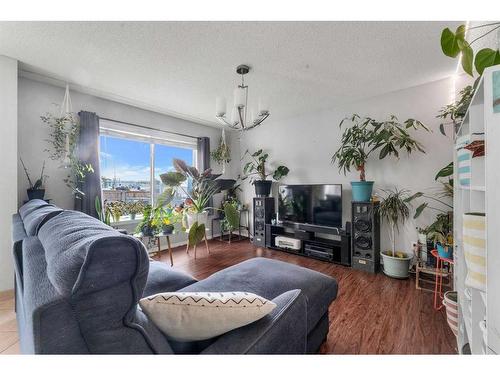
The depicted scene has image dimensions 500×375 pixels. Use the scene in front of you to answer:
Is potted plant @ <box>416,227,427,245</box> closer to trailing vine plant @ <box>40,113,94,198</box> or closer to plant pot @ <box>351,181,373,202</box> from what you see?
plant pot @ <box>351,181,373,202</box>

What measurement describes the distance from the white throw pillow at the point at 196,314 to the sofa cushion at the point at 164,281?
0.70 meters

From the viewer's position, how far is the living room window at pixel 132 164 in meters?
3.22

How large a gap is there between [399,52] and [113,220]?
155 inches

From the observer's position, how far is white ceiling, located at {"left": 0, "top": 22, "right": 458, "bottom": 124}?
1.71 m

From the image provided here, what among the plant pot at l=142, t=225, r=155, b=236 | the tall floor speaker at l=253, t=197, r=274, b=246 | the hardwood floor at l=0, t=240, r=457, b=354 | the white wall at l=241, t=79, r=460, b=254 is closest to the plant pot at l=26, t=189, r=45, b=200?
the hardwood floor at l=0, t=240, r=457, b=354

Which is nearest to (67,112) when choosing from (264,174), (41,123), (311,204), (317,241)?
(41,123)

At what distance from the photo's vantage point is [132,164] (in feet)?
11.6

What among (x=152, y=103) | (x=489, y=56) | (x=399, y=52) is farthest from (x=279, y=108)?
(x=489, y=56)

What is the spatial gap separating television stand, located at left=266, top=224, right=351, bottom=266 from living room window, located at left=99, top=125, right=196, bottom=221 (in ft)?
6.21

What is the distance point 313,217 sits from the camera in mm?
3344

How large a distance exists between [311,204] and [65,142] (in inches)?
133
